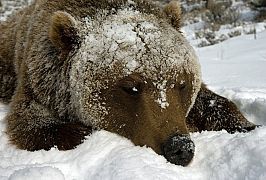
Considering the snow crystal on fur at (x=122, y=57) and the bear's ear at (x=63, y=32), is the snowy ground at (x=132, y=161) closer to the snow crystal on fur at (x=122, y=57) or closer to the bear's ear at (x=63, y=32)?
the snow crystal on fur at (x=122, y=57)

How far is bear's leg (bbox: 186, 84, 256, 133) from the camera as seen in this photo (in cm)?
414

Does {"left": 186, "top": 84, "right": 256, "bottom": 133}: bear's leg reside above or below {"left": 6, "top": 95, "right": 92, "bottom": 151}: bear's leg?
below

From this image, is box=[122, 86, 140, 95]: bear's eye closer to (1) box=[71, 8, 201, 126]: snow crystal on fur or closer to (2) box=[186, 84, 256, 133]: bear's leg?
(1) box=[71, 8, 201, 126]: snow crystal on fur

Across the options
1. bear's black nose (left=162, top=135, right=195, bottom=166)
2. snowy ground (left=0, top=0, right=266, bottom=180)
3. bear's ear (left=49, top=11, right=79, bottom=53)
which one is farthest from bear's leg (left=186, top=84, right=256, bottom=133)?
bear's ear (left=49, top=11, right=79, bottom=53)

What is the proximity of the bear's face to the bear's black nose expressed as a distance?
0.12 meters

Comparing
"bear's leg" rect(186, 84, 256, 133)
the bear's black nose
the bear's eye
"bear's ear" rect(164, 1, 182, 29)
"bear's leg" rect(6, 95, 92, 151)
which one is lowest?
"bear's leg" rect(186, 84, 256, 133)

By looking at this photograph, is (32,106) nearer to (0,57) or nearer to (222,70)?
(0,57)

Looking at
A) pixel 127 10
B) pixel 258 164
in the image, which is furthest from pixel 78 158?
pixel 127 10

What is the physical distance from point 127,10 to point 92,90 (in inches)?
30.8

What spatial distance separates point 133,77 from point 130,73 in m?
0.04

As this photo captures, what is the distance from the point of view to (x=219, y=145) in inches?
120

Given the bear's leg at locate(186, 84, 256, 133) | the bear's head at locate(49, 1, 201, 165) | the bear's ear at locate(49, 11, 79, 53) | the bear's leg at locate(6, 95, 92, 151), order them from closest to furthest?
1. the bear's head at locate(49, 1, 201, 165)
2. the bear's leg at locate(6, 95, 92, 151)
3. the bear's ear at locate(49, 11, 79, 53)
4. the bear's leg at locate(186, 84, 256, 133)

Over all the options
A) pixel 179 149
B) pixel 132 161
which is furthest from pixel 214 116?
pixel 132 161

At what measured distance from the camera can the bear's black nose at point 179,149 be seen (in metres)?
2.96
